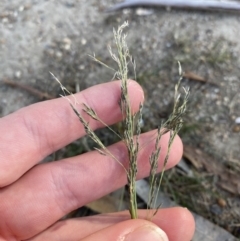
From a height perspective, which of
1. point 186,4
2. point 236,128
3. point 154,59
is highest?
point 186,4

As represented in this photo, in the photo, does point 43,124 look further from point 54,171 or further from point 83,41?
point 83,41

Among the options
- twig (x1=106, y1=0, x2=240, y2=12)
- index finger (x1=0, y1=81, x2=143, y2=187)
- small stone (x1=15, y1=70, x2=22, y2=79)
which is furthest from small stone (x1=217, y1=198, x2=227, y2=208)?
small stone (x1=15, y1=70, x2=22, y2=79)

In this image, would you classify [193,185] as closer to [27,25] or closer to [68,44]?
[68,44]

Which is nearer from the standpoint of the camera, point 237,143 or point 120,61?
point 120,61

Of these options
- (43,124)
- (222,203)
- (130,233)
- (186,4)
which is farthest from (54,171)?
(186,4)

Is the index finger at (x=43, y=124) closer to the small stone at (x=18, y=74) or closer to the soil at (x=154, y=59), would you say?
the soil at (x=154, y=59)

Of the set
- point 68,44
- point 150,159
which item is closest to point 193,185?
Result: point 150,159
